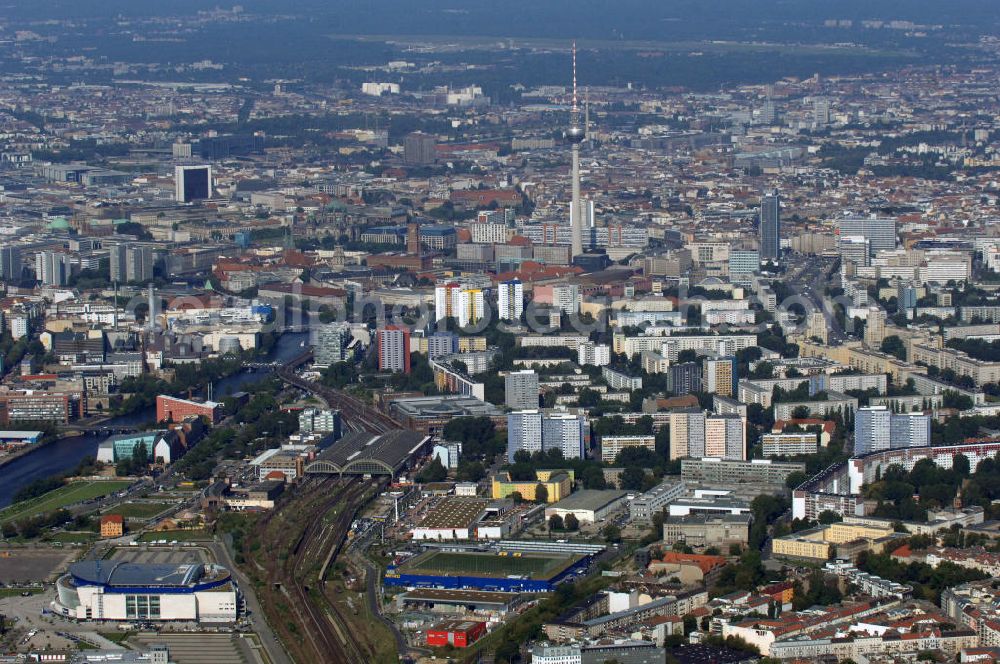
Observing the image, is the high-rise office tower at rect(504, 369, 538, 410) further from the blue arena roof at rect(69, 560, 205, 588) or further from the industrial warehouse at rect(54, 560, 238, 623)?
the industrial warehouse at rect(54, 560, 238, 623)

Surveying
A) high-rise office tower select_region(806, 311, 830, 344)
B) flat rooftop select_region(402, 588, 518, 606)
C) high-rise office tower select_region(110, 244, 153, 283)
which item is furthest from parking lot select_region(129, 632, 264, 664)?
high-rise office tower select_region(110, 244, 153, 283)

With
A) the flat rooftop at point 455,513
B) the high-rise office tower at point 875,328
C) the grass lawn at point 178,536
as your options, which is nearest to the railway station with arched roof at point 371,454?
the flat rooftop at point 455,513

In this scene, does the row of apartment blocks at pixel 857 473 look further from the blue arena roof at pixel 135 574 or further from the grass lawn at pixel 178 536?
the blue arena roof at pixel 135 574

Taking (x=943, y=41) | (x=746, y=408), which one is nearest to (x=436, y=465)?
(x=746, y=408)

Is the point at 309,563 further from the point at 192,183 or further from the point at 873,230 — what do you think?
the point at 192,183

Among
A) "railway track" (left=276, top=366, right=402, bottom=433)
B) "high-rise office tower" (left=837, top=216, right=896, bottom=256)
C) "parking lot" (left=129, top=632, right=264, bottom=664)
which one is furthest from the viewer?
"high-rise office tower" (left=837, top=216, right=896, bottom=256)

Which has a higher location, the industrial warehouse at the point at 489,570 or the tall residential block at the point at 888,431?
the tall residential block at the point at 888,431

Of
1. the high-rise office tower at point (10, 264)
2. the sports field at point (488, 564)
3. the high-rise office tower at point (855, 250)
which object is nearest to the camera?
the sports field at point (488, 564)

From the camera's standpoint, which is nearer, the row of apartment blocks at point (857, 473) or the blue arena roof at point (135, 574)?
the blue arena roof at point (135, 574)
